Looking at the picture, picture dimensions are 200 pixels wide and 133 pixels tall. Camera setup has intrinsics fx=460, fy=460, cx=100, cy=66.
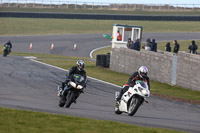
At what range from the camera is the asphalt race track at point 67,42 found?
162ft

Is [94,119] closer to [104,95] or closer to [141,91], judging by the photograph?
[141,91]

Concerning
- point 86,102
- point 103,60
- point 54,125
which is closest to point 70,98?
point 86,102

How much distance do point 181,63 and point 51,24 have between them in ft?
168

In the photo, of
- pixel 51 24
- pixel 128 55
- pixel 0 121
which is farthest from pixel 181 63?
pixel 51 24

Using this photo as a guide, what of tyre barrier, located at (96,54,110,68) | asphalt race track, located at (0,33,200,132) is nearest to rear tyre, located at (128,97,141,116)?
asphalt race track, located at (0,33,200,132)

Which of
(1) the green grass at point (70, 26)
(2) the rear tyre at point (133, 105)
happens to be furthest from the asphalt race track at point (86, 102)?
(1) the green grass at point (70, 26)

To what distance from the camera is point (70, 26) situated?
72938 millimetres

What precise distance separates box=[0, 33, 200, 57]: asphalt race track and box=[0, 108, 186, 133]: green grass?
3523 cm

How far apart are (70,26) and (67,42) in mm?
17233

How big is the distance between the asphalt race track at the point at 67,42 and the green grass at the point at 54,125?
35227mm

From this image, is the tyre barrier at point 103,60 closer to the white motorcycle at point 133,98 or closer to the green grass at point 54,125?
the white motorcycle at point 133,98

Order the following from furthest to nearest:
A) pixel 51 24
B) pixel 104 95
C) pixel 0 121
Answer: pixel 51 24 < pixel 104 95 < pixel 0 121

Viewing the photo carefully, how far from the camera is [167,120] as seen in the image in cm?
1352

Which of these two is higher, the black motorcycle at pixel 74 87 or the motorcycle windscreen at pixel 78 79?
the motorcycle windscreen at pixel 78 79
